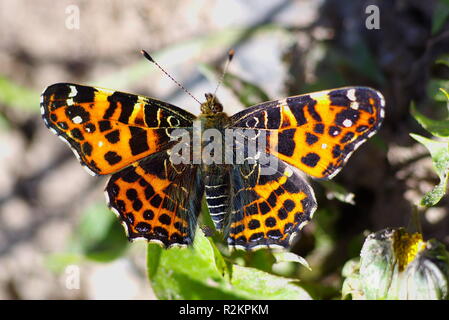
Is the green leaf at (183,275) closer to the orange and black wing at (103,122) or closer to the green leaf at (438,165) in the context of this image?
the orange and black wing at (103,122)

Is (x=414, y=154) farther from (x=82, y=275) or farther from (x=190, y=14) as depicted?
(x=82, y=275)

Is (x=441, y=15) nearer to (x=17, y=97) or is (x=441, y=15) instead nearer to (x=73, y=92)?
(x=73, y=92)

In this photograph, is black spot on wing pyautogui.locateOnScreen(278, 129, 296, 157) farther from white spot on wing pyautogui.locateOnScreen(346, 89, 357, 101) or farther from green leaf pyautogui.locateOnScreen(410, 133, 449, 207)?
green leaf pyautogui.locateOnScreen(410, 133, 449, 207)

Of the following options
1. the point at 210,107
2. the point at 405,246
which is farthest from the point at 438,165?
the point at 210,107

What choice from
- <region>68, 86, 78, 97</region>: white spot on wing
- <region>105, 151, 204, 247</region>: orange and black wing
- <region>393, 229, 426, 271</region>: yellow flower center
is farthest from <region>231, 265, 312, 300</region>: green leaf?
<region>68, 86, 78, 97</region>: white spot on wing

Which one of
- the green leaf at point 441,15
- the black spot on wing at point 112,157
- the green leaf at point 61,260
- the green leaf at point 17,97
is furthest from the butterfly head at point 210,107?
the green leaf at point 17,97
